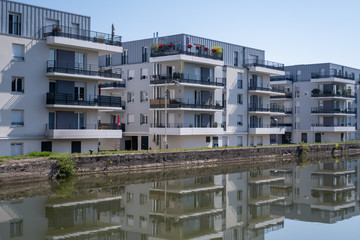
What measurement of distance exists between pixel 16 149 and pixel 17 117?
279cm

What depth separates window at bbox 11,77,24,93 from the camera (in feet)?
125

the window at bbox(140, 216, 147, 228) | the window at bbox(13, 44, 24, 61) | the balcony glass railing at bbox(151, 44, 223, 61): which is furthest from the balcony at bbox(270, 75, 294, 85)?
the window at bbox(140, 216, 147, 228)

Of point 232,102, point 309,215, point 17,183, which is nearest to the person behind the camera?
point 309,215

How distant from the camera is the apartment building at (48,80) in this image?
123 ft

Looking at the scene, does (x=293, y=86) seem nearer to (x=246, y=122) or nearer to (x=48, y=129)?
(x=246, y=122)

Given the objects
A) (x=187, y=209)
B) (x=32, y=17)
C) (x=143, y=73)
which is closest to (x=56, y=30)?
(x=32, y=17)

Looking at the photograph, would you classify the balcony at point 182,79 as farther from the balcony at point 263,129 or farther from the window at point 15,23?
the window at point 15,23

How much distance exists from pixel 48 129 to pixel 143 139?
1863 cm

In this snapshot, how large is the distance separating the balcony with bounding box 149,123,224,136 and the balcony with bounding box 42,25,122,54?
12.1 m

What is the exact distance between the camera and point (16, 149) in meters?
A: 38.0

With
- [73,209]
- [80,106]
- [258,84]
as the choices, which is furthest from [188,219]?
[258,84]

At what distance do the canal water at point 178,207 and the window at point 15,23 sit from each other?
46.9ft

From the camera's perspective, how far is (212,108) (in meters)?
55.1

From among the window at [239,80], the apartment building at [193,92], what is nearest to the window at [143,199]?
the apartment building at [193,92]
